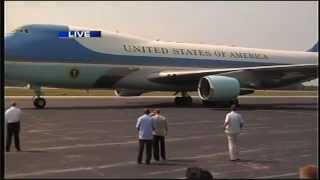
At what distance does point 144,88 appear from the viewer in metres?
33.6

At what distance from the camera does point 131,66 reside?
107 feet

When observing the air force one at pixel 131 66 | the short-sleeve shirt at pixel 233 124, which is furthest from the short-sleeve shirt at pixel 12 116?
the air force one at pixel 131 66

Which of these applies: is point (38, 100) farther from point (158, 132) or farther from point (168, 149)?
point (158, 132)

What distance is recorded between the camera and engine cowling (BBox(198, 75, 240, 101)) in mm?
30672

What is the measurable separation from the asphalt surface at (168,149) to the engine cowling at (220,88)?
6637 millimetres

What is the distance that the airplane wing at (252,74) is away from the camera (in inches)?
1307

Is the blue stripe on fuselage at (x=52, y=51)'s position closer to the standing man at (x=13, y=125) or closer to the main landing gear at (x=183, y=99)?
the main landing gear at (x=183, y=99)

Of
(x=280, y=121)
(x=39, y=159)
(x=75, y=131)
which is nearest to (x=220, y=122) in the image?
(x=280, y=121)

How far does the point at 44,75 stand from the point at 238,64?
13.8m

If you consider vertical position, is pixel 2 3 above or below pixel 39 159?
above

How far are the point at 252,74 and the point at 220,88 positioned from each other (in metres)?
4.38

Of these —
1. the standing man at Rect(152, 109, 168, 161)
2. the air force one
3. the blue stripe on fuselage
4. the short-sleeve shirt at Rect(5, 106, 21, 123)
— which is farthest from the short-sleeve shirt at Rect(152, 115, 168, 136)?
the blue stripe on fuselage

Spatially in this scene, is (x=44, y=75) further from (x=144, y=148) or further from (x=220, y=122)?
(x=144, y=148)

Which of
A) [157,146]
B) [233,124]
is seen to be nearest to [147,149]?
[157,146]
